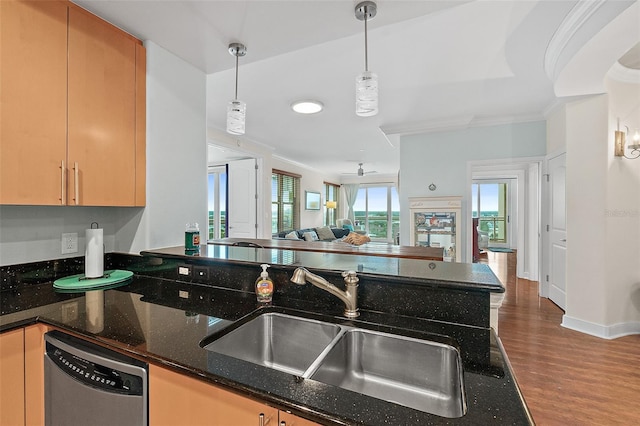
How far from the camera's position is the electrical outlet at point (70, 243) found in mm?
1680

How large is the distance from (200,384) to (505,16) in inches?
103

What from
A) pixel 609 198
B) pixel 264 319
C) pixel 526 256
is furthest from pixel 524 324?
pixel 264 319

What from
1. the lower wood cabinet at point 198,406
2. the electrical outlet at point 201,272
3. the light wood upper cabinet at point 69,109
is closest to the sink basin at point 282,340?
the lower wood cabinet at point 198,406

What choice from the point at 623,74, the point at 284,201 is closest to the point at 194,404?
the point at 623,74

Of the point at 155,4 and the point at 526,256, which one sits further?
the point at 526,256

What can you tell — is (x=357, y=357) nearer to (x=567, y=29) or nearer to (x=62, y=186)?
(x=62, y=186)

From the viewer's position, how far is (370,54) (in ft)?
7.76

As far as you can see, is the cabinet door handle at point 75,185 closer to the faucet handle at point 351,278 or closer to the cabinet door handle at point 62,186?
the cabinet door handle at point 62,186

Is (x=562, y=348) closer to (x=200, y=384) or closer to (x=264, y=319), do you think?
(x=264, y=319)

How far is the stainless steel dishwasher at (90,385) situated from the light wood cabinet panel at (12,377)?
0.09 metres

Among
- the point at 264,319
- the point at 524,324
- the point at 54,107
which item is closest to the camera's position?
the point at 264,319

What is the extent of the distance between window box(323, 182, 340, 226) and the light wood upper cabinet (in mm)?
7983

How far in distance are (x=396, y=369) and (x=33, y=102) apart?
1.91 meters

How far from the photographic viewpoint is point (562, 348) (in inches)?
103
